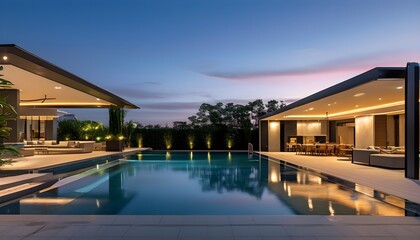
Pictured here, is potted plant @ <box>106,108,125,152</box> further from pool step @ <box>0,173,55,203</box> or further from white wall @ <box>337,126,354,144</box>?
white wall @ <box>337,126,354,144</box>

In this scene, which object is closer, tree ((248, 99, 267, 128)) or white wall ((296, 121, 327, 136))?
white wall ((296, 121, 327, 136))

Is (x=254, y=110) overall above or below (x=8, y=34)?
below

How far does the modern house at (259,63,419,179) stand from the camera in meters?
9.21

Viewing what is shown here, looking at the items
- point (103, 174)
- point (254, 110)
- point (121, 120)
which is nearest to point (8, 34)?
point (121, 120)

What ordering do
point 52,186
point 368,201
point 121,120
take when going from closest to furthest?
point 368,201
point 52,186
point 121,120

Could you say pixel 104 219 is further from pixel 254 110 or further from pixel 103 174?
pixel 254 110

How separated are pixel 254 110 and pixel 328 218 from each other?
28.4 metres

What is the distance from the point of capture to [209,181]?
1052 centimetres

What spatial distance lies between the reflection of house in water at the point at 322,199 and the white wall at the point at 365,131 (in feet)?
33.8

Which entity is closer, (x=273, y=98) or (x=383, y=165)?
(x=383, y=165)

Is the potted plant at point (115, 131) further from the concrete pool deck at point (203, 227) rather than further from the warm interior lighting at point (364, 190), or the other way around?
the concrete pool deck at point (203, 227)

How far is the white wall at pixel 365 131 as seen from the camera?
19.3m

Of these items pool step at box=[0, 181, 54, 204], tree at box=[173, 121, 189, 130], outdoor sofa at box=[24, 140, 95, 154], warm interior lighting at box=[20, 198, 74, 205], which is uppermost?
tree at box=[173, 121, 189, 130]

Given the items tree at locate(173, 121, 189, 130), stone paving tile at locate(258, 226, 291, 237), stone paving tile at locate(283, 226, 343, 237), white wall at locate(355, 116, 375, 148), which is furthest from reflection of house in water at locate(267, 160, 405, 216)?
tree at locate(173, 121, 189, 130)
